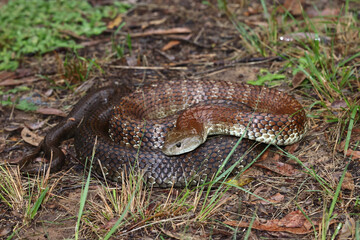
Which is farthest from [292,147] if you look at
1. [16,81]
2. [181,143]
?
[16,81]

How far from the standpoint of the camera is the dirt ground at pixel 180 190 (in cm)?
445

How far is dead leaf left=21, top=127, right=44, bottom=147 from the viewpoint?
6.60 metres

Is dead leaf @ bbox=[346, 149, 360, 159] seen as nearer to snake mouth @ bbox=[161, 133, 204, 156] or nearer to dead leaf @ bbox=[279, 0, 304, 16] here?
snake mouth @ bbox=[161, 133, 204, 156]

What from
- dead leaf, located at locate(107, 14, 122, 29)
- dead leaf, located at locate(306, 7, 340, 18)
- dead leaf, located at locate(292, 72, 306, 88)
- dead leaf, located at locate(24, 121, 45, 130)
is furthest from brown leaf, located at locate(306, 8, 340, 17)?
dead leaf, located at locate(24, 121, 45, 130)

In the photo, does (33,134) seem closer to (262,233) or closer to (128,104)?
(128,104)

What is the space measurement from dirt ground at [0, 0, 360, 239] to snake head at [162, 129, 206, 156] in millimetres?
536

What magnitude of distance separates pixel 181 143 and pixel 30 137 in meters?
2.76

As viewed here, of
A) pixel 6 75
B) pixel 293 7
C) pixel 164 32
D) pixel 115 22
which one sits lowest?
pixel 6 75

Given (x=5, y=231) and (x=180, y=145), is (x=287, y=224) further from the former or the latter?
(x=5, y=231)

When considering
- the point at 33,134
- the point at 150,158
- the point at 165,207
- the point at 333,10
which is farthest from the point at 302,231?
the point at 333,10

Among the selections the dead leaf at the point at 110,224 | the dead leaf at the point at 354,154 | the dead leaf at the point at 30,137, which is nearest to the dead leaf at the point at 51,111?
the dead leaf at the point at 30,137

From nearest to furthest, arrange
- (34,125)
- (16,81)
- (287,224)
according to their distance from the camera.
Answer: (287,224) → (34,125) → (16,81)

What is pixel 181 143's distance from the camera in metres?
5.43

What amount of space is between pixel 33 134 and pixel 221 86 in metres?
3.18
